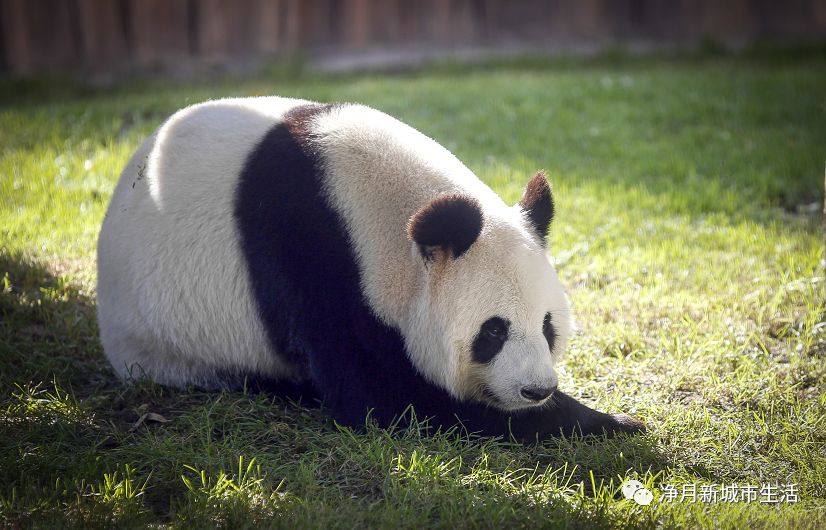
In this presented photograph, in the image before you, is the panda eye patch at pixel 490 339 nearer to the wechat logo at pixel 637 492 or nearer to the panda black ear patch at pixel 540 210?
the panda black ear patch at pixel 540 210

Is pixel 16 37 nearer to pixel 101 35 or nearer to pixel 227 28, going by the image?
pixel 101 35

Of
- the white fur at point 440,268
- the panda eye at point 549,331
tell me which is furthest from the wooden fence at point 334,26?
the panda eye at point 549,331

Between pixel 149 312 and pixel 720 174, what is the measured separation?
5255mm

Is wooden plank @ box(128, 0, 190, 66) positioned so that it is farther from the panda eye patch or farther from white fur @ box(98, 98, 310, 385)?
the panda eye patch

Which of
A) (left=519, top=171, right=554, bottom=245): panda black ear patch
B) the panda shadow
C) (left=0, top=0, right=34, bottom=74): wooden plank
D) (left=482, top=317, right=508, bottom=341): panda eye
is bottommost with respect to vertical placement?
the panda shadow

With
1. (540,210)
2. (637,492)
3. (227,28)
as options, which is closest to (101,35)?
(227,28)

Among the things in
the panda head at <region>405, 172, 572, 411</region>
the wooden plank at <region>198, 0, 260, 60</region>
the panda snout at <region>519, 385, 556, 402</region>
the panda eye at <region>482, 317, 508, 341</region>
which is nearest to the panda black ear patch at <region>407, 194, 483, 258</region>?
the panda head at <region>405, 172, 572, 411</region>

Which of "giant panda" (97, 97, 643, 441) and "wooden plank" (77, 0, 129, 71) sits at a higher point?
"wooden plank" (77, 0, 129, 71)

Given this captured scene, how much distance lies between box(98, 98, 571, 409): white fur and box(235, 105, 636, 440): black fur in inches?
2.6

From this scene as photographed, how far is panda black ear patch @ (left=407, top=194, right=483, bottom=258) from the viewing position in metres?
3.37

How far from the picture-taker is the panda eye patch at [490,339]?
3.49m

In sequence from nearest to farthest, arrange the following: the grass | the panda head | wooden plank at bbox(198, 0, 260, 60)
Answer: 1. the grass
2. the panda head
3. wooden plank at bbox(198, 0, 260, 60)

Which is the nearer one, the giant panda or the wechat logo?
the wechat logo

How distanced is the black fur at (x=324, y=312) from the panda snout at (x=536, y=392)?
0.33 metres
